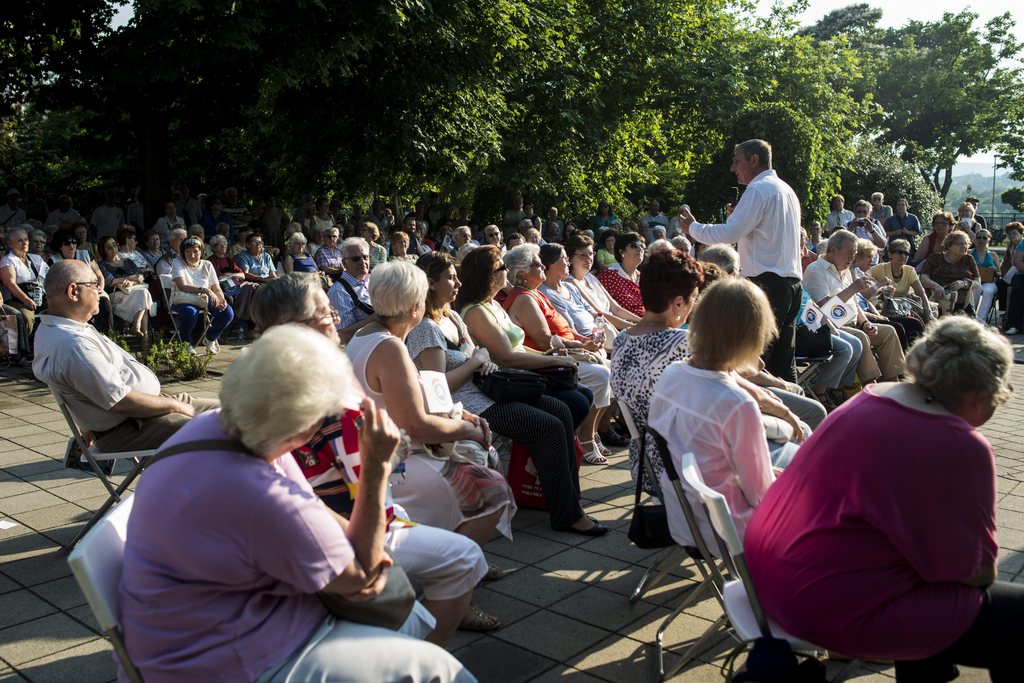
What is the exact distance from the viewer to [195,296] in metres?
10.5

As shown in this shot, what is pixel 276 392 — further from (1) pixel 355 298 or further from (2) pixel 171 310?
(2) pixel 171 310

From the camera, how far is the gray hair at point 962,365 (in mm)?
2344

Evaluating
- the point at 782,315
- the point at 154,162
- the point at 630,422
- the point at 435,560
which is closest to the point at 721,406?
the point at 630,422

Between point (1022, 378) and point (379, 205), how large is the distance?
38.2 ft

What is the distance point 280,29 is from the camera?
479 inches

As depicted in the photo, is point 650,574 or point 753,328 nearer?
point 753,328

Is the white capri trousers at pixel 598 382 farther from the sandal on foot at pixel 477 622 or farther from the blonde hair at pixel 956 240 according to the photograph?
the blonde hair at pixel 956 240

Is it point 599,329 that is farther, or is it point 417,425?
point 599,329

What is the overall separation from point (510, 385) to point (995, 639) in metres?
2.68

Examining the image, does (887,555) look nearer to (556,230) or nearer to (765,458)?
(765,458)

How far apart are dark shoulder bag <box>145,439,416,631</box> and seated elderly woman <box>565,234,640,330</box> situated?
4.81m

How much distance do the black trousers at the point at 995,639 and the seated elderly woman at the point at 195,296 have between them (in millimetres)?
9258

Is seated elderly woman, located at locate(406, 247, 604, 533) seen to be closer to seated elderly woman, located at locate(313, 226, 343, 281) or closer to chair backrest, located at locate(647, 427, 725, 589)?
chair backrest, located at locate(647, 427, 725, 589)

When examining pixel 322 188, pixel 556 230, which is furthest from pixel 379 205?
pixel 556 230
